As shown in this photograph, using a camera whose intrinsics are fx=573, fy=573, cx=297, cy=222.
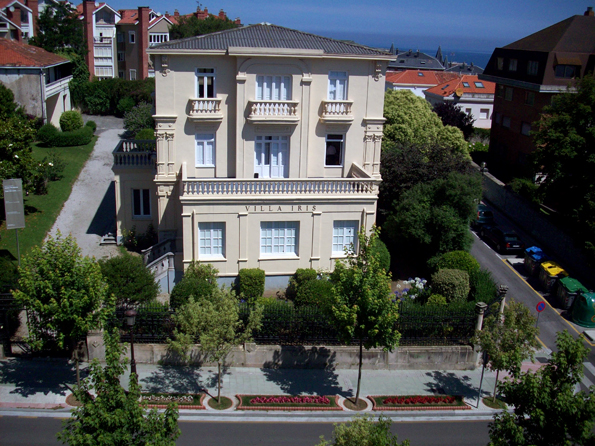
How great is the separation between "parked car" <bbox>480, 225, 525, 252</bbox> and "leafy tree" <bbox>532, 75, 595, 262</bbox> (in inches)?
134

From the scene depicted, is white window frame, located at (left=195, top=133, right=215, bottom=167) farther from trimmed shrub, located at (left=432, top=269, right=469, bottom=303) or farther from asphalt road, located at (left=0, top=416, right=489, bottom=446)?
asphalt road, located at (left=0, top=416, right=489, bottom=446)

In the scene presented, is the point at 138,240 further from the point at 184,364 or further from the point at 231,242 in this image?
the point at 184,364

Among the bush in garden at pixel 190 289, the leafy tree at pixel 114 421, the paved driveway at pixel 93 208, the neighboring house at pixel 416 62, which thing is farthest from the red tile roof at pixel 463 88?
the neighboring house at pixel 416 62

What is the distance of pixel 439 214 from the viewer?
3019 cm

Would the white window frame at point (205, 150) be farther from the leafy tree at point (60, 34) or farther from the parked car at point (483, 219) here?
the leafy tree at point (60, 34)

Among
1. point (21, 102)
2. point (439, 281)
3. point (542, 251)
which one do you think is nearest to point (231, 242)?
point (439, 281)

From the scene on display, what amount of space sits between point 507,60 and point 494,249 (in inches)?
1006

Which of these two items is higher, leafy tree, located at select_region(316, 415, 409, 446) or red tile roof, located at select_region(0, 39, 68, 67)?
red tile roof, located at select_region(0, 39, 68, 67)

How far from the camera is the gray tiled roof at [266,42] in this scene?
29.2 m

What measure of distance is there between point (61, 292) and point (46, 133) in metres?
36.0

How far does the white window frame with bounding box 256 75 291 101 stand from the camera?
29703 millimetres

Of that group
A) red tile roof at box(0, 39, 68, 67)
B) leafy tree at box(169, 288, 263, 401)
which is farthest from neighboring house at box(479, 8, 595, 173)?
red tile roof at box(0, 39, 68, 67)

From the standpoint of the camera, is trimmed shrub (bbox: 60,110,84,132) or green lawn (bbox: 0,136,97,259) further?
trimmed shrub (bbox: 60,110,84,132)

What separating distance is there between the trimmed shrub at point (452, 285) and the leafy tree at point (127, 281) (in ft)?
43.9
